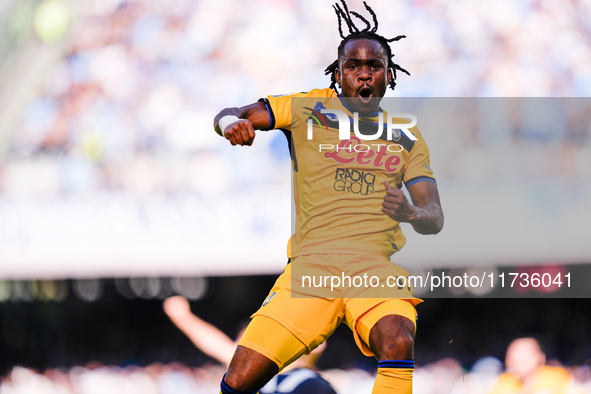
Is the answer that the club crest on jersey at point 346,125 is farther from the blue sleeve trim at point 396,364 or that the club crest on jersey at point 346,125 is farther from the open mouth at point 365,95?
the blue sleeve trim at point 396,364

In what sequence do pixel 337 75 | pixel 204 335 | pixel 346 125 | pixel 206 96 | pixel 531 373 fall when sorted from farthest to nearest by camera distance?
pixel 206 96 → pixel 204 335 → pixel 531 373 → pixel 337 75 → pixel 346 125

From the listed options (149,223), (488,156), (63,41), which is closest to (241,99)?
(149,223)

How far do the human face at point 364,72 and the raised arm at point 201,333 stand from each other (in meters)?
2.44

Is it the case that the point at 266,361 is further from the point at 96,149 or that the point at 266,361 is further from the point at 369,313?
the point at 96,149

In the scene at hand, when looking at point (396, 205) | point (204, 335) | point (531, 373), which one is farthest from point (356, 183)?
point (531, 373)

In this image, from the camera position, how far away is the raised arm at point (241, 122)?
2062mm

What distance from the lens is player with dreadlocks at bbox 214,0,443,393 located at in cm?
207

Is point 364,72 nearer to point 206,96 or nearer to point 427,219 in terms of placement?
point 427,219

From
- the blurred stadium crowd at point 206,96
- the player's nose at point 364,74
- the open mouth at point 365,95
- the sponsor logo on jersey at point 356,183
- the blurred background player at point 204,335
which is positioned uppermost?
the blurred stadium crowd at point 206,96

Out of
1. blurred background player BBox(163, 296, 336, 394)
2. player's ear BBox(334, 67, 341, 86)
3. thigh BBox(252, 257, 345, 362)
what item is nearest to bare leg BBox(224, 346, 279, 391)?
thigh BBox(252, 257, 345, 362)

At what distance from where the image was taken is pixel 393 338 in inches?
78.0

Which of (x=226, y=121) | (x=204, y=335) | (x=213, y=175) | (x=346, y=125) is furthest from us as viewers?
(x=213, y=175)

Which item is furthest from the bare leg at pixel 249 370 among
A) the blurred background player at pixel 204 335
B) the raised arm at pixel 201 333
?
the raised arm at pixel 201 333

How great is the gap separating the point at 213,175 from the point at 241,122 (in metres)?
2.31
